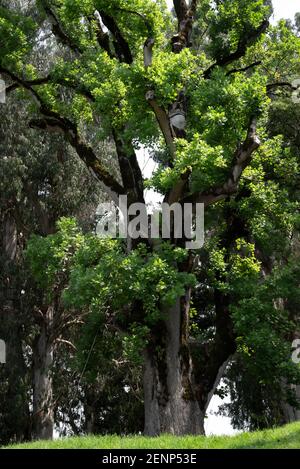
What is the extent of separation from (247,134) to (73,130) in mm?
4642

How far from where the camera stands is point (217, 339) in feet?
47.4

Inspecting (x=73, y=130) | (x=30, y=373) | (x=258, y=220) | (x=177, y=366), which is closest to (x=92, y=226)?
(x=30, y=373)

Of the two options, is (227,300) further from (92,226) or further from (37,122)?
(92,226)

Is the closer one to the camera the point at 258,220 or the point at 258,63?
the point at 258,220

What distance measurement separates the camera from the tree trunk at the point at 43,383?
68.8ft

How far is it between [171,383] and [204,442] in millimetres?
4007

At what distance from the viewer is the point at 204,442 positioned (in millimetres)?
8859

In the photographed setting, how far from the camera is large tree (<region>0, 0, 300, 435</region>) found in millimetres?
12508

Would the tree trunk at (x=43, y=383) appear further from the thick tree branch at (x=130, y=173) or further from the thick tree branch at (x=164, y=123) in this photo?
the thick tree branch at (x=164, y=123)

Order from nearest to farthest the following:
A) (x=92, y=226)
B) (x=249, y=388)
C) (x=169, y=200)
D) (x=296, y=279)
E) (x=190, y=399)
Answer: (x=190, y=399)
(x=169, y=200)
(x=296, y=279)
(x=92, y=226)
(x=249, y=388)

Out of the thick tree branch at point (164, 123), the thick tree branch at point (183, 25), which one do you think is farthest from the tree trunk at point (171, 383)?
the thick tree branch at point (183, 25)

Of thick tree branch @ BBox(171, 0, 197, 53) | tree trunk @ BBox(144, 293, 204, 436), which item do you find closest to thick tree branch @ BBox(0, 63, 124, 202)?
thick tree branch @ BBox(171, 0, 197, 53)

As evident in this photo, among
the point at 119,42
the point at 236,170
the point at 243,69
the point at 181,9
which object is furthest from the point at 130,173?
the point at 181,9

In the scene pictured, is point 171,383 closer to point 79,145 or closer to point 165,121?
point 165,121
